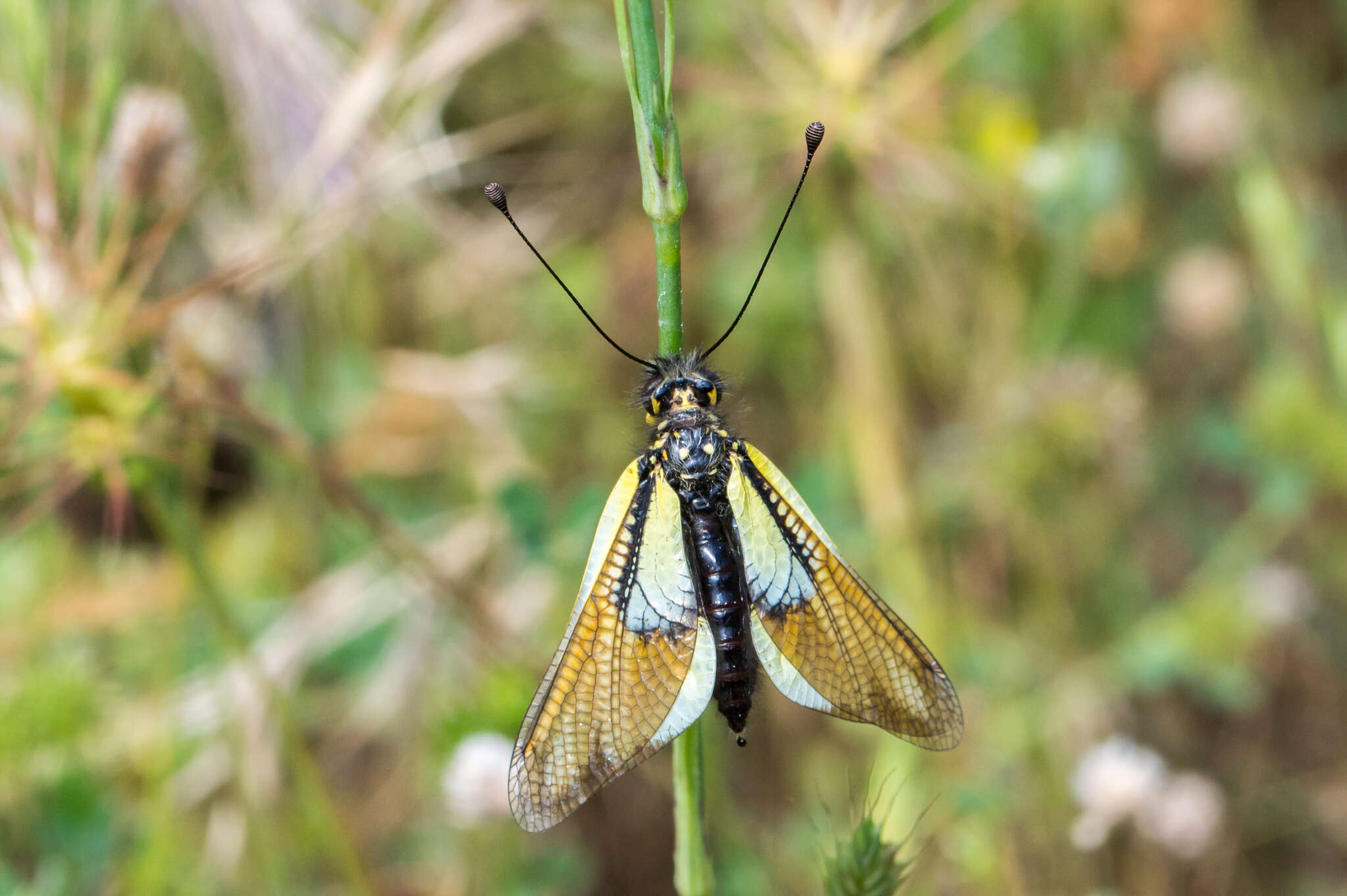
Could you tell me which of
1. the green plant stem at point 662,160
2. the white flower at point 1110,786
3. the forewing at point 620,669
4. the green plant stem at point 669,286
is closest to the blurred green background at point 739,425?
the white flower at point 1110,786

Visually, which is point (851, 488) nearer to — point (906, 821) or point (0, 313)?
point (906, 821)

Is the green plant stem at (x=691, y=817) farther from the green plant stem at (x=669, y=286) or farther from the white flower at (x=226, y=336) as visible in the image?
the white flower at (x=226, y=336)

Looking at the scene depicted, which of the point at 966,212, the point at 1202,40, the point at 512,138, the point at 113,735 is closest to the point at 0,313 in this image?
the point at 113,735

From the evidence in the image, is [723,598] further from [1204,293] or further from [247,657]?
[1204,293]

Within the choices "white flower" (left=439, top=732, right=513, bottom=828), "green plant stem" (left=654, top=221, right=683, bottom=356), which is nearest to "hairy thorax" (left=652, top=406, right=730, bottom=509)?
"green plant stem" (left=654, top=221, right=683, bottom=356)

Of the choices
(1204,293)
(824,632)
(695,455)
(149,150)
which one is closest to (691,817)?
(824,632)

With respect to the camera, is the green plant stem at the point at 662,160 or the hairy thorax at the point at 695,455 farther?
the hairy thorax at the point at 695,455
